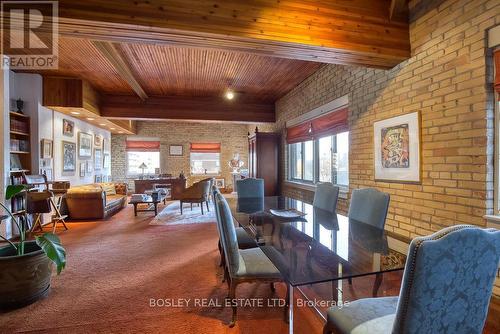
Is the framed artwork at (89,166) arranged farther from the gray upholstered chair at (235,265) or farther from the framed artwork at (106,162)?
the gray upholstered chair at (235,265)

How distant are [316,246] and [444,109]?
69.3 inches

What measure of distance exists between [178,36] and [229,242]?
1.81 meters

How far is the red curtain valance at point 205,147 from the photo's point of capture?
9572 mm

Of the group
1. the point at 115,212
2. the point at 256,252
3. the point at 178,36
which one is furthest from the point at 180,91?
the point at 256,252

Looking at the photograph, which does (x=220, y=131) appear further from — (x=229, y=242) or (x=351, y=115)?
(x=229, y=242)

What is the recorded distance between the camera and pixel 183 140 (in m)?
9.49

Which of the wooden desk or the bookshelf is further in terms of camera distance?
the wooden desk

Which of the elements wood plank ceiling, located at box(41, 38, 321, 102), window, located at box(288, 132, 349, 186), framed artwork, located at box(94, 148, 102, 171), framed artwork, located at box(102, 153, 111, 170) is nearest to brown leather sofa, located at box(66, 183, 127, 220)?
wood plank ceiling, located at box(41, 38, 321, 102)

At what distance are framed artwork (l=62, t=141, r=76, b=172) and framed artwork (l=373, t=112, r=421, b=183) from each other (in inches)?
246

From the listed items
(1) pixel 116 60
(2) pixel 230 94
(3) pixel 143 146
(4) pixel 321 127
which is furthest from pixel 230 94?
(3) pixel 143 146

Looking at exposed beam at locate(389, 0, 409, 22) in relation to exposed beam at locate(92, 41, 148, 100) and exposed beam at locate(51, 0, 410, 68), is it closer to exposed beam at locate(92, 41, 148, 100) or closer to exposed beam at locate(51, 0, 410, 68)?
exposed beam at locate(51, 0, 410, 68)

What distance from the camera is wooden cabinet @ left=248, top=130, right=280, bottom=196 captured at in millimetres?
5996

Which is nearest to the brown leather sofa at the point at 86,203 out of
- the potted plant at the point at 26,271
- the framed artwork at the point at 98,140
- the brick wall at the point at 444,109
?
the framed artwork at the point at 98,140

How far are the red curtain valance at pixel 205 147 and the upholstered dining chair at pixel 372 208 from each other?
776cm
